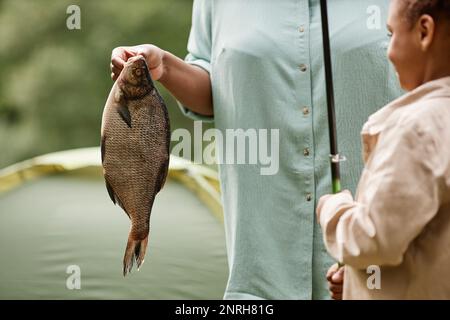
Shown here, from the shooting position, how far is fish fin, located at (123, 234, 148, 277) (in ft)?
7.11

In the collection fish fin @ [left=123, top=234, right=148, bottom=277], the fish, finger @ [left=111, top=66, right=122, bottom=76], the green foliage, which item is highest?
the green foliage

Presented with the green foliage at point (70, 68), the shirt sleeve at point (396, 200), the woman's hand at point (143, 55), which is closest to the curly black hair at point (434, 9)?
the shirt sleeve at point (396, 200)

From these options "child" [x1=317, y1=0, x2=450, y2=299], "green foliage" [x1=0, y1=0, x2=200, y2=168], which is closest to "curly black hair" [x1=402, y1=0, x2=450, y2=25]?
"child" [x1=317, y1=0, x2=450, y2=299]

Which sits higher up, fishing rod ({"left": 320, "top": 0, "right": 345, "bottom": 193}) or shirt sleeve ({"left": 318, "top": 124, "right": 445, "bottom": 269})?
fishing rod ({"left": 320, "top": 0, "right": 345, "bottom": 193})

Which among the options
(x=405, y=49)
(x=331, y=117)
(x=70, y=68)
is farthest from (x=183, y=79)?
(x=70, y=68)

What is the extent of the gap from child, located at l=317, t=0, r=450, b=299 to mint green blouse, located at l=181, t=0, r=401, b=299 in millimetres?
492

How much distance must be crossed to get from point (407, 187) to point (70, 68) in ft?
25.8

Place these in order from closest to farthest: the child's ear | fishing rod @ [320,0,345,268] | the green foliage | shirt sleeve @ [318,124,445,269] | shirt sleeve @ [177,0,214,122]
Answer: shirt sleeve @ [318,124,445,269], the child's ear, fishing rod @ [320,0,345,268], shirt sleeve @ [177,0,214,122], the green foliage

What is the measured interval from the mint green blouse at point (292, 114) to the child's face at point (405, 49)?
50cm

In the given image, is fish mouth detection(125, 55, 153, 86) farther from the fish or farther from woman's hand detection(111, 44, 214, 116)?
woman's hand detection(111, 44, 214, 116)

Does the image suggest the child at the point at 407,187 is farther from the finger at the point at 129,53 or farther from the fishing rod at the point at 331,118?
the finger at the point at 129,53

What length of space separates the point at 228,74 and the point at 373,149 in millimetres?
704
